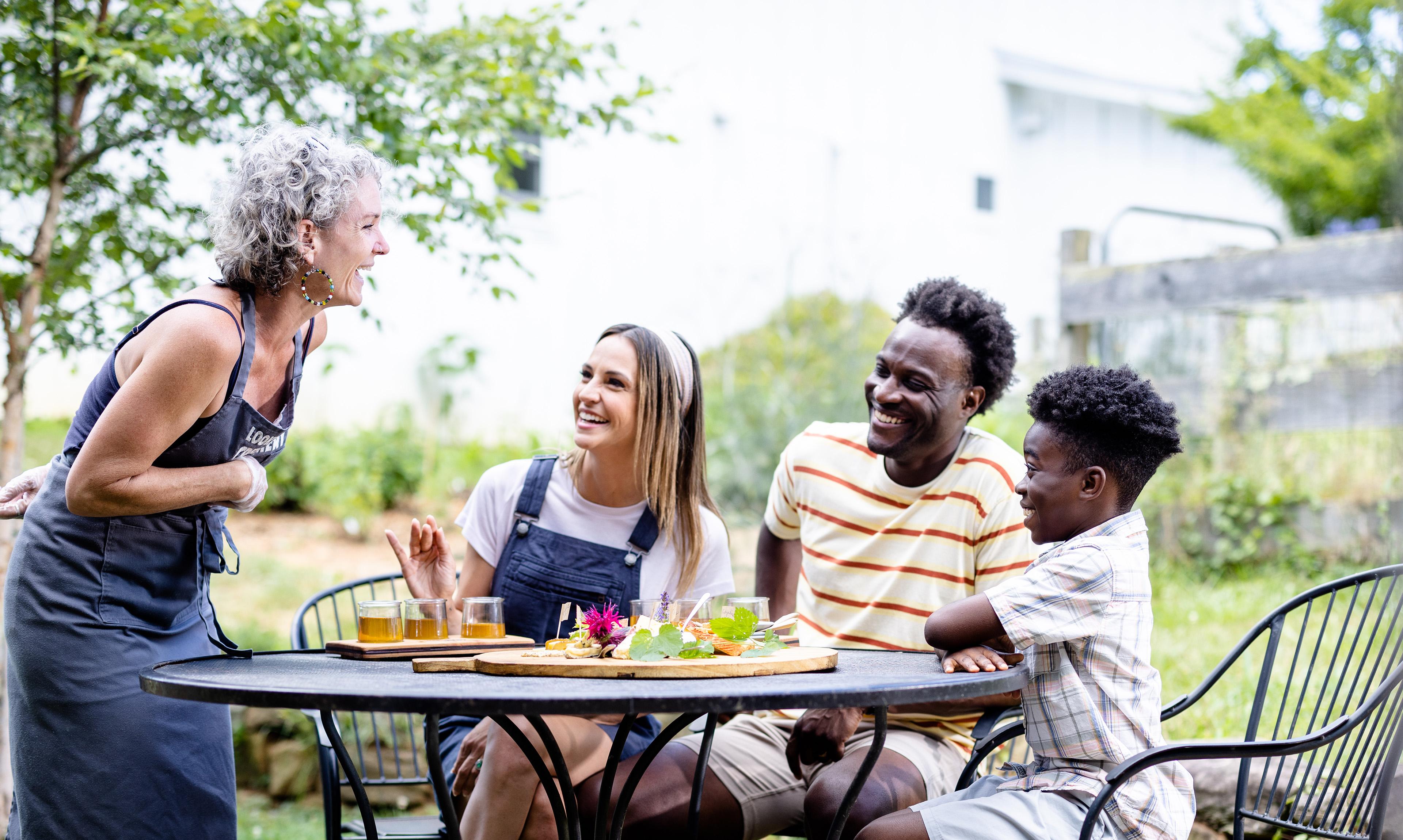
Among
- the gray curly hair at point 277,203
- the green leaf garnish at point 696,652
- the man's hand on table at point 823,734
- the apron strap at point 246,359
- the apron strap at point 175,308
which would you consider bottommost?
the man's hand on table at point 823,734

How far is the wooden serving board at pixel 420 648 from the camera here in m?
2.19

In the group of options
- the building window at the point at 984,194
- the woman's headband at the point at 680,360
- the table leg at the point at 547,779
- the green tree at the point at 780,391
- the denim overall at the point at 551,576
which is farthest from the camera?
the building window at the point at 984,194

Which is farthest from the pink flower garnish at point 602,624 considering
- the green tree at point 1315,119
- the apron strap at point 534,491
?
the green tree at point 1315,119

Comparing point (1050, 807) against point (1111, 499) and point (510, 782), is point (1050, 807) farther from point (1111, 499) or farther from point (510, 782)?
point (510, 782)

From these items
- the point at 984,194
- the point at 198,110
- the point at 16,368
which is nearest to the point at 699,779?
the point at 16,368

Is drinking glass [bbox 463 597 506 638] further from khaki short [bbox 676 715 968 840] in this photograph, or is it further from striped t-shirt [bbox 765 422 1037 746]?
striped t-shirt [bbox 765 422 1037 746]

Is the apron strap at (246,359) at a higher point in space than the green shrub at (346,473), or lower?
higher

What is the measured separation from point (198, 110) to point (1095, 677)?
2.96 m

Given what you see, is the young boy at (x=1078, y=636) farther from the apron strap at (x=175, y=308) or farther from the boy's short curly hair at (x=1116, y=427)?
the apron strap at (x=175, y=308)

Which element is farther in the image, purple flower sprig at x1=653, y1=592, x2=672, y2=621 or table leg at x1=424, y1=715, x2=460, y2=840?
purple flower sprig at x1=653, y1=592, x2=672, y2=621

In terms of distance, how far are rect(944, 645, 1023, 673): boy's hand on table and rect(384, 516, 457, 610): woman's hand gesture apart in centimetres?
101

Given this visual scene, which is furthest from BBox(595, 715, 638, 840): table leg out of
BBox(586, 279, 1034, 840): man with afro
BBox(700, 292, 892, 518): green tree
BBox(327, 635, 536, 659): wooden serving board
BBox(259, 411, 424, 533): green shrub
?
BBox(259, 411, 424, 533): green shrub

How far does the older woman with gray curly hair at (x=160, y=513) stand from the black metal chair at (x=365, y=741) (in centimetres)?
37

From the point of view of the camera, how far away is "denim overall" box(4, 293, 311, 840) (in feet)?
6.81
